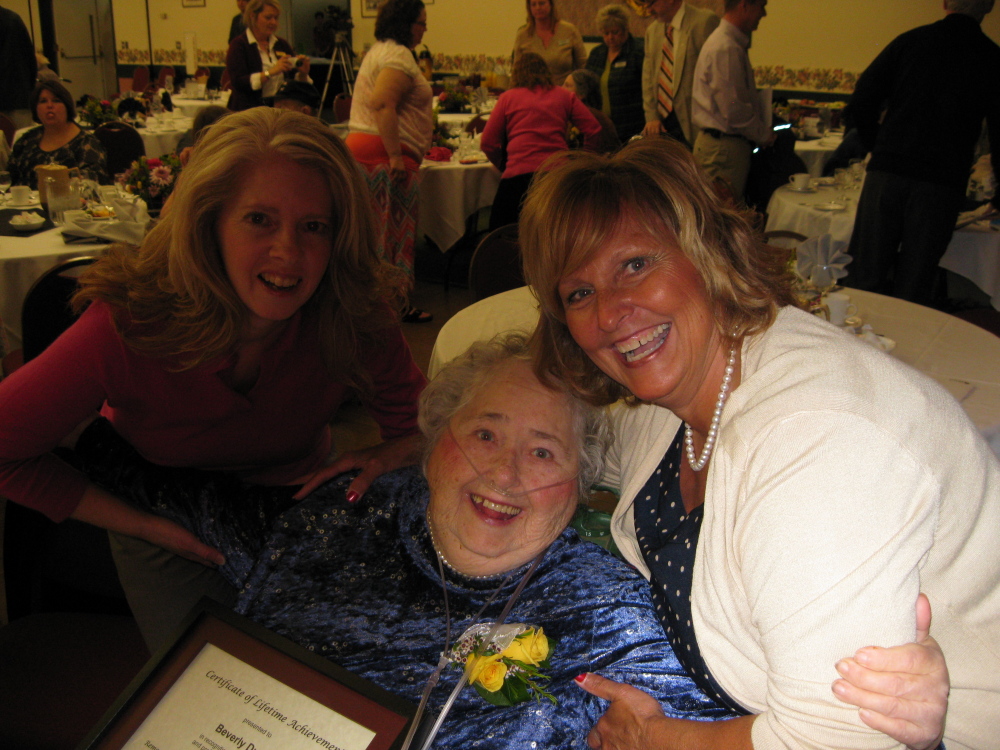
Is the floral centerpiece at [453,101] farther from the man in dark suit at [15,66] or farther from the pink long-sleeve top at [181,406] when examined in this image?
the pink long-sleeve top at [181,406]

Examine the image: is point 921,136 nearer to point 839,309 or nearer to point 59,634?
point 839,309

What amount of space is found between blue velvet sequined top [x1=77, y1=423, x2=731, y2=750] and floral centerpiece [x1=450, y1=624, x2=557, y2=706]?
35 mm

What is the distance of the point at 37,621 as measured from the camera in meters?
1.79

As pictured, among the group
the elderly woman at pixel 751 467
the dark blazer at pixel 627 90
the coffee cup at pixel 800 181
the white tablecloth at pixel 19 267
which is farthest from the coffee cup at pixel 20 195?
the dark blazer at pixel 627 90

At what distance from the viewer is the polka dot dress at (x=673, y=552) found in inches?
51.1

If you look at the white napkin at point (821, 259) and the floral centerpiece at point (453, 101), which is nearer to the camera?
the white napkin at point (821, 259)

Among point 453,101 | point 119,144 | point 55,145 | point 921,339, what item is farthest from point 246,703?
point 453,101

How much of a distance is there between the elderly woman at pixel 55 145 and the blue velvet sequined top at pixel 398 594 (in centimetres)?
371

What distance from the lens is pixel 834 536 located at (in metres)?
0.91

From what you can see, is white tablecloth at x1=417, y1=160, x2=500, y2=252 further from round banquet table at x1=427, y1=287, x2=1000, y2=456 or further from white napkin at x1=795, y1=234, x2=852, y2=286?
white napkin at x1=795, y1=234, x2=852, y2=286

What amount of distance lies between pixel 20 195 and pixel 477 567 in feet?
12.9

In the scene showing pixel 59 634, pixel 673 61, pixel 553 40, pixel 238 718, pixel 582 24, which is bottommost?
pixel 59 634

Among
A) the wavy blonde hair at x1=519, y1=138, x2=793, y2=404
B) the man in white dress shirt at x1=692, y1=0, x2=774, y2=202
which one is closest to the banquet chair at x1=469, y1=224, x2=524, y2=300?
the wavy blonde hair at x1=519, y1=138, x2=793, y2=404

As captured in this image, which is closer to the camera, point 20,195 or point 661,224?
point 661,224
